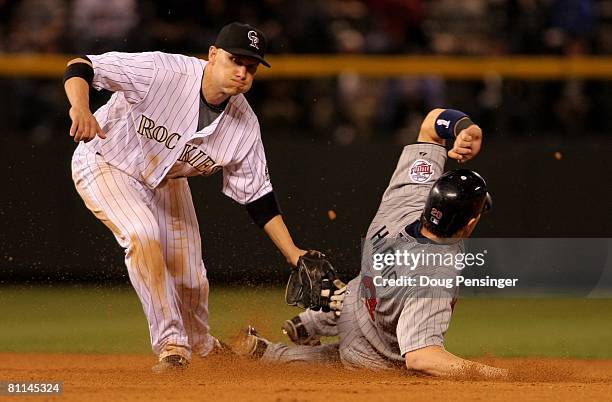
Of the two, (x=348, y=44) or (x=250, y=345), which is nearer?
(x=250, y=345)

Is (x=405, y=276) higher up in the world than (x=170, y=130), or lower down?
lower down

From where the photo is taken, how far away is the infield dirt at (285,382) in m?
4.44

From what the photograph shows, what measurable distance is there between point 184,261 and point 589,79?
5.32m

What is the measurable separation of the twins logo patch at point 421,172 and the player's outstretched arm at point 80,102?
148cm

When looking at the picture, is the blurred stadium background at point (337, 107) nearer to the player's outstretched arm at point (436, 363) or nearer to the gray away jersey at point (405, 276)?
the gray away jersey at point (405, 276)

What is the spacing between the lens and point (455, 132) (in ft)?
17.7

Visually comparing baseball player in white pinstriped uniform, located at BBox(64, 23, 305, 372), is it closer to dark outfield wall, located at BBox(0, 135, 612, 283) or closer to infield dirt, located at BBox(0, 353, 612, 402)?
infield dirt, located at BBox(0, 353, 612, 402)

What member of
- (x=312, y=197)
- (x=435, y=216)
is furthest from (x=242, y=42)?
(x=312, y=197)

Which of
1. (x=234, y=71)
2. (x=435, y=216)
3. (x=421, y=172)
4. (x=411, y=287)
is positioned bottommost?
(x=411, y=287)

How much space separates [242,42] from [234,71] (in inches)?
5.7

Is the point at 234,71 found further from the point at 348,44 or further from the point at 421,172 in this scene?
the point at 348,44

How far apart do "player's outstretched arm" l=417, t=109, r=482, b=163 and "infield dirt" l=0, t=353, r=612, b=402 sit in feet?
3.48

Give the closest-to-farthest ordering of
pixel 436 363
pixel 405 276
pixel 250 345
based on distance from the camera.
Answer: pixel 436 363, pixel 405 276, pixel 250 345

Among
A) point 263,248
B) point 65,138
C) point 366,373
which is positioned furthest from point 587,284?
point 65,138
